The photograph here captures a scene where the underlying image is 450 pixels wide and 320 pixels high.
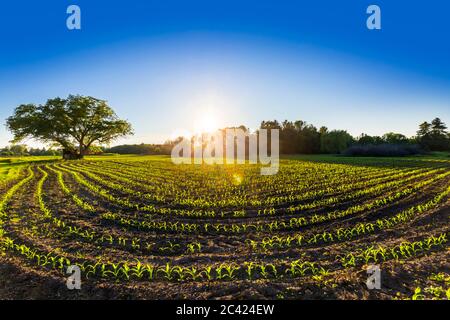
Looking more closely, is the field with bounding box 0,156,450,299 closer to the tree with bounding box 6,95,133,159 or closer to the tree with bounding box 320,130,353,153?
the tree with bounding box 6,95,133,159

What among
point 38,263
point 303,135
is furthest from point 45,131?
point 303,135

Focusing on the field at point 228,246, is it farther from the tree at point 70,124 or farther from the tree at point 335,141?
the tree at point 335,141

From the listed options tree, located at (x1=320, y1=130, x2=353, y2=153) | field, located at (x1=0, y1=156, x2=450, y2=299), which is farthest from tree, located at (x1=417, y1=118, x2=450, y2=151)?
field, located at (x1=0, y1=156, x2=450, y2=299)

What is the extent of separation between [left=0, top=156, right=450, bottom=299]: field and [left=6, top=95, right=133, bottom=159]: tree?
35.3 meters

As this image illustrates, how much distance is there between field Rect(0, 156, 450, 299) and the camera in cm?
468

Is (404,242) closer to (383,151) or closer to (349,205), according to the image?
(349,205)

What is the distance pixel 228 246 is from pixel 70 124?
45591 mm

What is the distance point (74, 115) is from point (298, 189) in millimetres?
41916

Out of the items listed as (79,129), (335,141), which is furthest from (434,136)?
(79,129)

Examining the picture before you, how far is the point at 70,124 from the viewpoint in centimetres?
4394

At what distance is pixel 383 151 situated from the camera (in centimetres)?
5366

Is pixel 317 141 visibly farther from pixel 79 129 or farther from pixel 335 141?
pixel 79 129

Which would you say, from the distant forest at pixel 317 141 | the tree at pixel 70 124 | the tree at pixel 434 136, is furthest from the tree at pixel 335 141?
the tree at pixel 70 124

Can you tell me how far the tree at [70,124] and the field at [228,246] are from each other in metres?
35.3
